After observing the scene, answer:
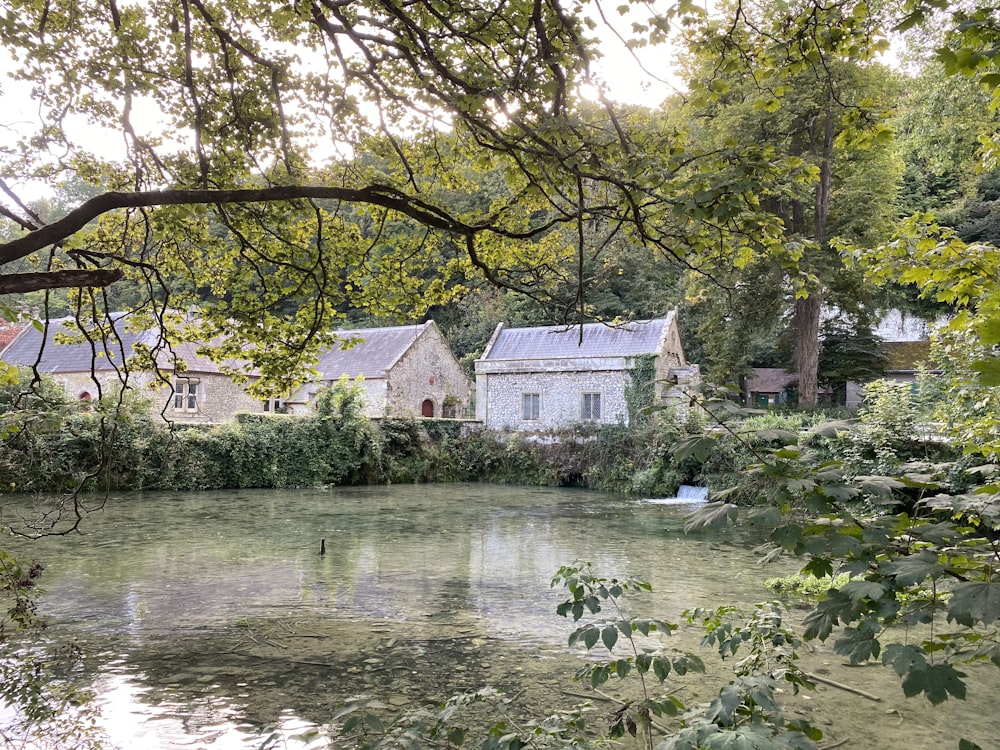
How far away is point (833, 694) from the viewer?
16.9ft

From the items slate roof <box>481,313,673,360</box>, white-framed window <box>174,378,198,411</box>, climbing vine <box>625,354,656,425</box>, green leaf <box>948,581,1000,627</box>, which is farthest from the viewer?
white-framed window <box>174,378,198,411</box>

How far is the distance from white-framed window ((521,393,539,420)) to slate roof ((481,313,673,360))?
1.67m

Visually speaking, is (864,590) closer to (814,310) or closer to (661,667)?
(661,667)

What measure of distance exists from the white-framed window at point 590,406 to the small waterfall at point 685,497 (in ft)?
20.4

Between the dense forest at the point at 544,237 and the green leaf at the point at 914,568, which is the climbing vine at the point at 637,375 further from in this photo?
the green leaf at the point at 914,568

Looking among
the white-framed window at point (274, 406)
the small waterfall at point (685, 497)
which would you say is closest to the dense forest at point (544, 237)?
the small waterfall at point (685, 497)

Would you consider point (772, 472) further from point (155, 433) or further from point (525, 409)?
point (525, 409)

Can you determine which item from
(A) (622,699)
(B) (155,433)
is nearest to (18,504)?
(B) (155,433)

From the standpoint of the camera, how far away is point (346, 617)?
7.22 meters

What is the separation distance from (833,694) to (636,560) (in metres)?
5.59

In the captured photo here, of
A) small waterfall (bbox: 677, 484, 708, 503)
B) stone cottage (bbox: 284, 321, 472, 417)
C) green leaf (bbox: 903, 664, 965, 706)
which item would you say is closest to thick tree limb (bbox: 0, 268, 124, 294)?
green leaf (bbox: 903, 664, 965, 706)

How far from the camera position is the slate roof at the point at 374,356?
103 ft

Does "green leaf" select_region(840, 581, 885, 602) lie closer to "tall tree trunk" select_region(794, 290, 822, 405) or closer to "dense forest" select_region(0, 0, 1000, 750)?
"dense forest" select_region(0, 0, 1000, 750)

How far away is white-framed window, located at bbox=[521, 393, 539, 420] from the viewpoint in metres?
29.0
